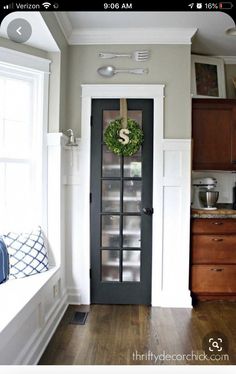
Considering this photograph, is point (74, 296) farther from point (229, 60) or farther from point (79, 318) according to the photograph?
point (229, 60)

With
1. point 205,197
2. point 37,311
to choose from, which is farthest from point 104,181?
point 37,311

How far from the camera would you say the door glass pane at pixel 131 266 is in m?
1.98

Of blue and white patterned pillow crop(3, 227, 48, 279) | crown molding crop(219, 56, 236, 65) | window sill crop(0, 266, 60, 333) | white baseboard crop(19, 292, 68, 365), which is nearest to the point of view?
window sill crop(0, 266, 60, 333)

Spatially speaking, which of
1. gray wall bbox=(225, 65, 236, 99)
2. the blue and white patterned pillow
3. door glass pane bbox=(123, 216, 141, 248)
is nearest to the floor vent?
the blue and white patterned pillow

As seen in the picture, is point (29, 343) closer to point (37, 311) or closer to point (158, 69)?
point (37, 311)

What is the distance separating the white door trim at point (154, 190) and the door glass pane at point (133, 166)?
109 mm

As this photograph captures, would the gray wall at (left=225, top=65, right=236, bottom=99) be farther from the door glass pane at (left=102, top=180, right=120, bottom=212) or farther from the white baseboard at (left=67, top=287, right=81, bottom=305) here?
the white baseboard at (left=67, top=287, right=81, bottom=305)

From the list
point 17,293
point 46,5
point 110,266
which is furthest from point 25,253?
point 46,5

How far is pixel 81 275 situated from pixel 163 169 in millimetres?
949

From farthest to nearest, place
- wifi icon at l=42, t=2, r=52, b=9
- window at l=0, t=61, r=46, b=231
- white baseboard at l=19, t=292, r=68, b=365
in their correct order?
window at l=0, t=61, r=46, b=231, white baseboard at l=19, t=292, r=68, b=365, wifi icon at l=42, t=2, r=52, b=9

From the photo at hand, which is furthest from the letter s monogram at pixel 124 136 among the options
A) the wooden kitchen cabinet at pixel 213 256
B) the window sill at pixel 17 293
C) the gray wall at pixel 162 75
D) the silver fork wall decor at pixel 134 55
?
the window sill at pixel 17 293

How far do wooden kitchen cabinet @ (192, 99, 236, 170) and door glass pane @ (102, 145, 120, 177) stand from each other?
0.63 metres

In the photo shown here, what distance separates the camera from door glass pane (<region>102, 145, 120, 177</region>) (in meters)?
1.97

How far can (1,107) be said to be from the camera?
5.11 ft
